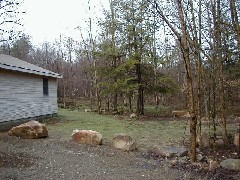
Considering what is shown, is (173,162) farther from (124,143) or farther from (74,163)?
(74,163)

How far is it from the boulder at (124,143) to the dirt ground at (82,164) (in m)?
0.27

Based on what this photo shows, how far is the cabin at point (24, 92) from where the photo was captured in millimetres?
15523

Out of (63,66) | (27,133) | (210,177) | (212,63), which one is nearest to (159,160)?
(210,177)

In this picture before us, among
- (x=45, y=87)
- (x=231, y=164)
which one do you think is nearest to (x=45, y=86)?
(x=45, y=87)

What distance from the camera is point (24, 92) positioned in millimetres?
17438

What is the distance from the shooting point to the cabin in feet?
50.9

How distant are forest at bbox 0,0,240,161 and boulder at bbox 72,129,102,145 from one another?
3.44m

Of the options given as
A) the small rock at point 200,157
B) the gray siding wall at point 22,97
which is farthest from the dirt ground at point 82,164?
the gray siding wall at point 22,97

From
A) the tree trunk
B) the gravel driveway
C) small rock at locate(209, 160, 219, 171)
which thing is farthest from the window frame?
→ small rock at locate(209, 160, 219, 171)

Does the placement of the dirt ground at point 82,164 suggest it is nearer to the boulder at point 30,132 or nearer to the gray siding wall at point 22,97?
the boulder at point 30,132

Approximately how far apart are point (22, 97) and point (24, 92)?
0.37 m

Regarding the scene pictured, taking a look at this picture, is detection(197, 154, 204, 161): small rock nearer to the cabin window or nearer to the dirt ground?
the dirt ground

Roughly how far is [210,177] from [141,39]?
1674 centimetres

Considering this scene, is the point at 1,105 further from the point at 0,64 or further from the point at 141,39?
the point at 141,39
